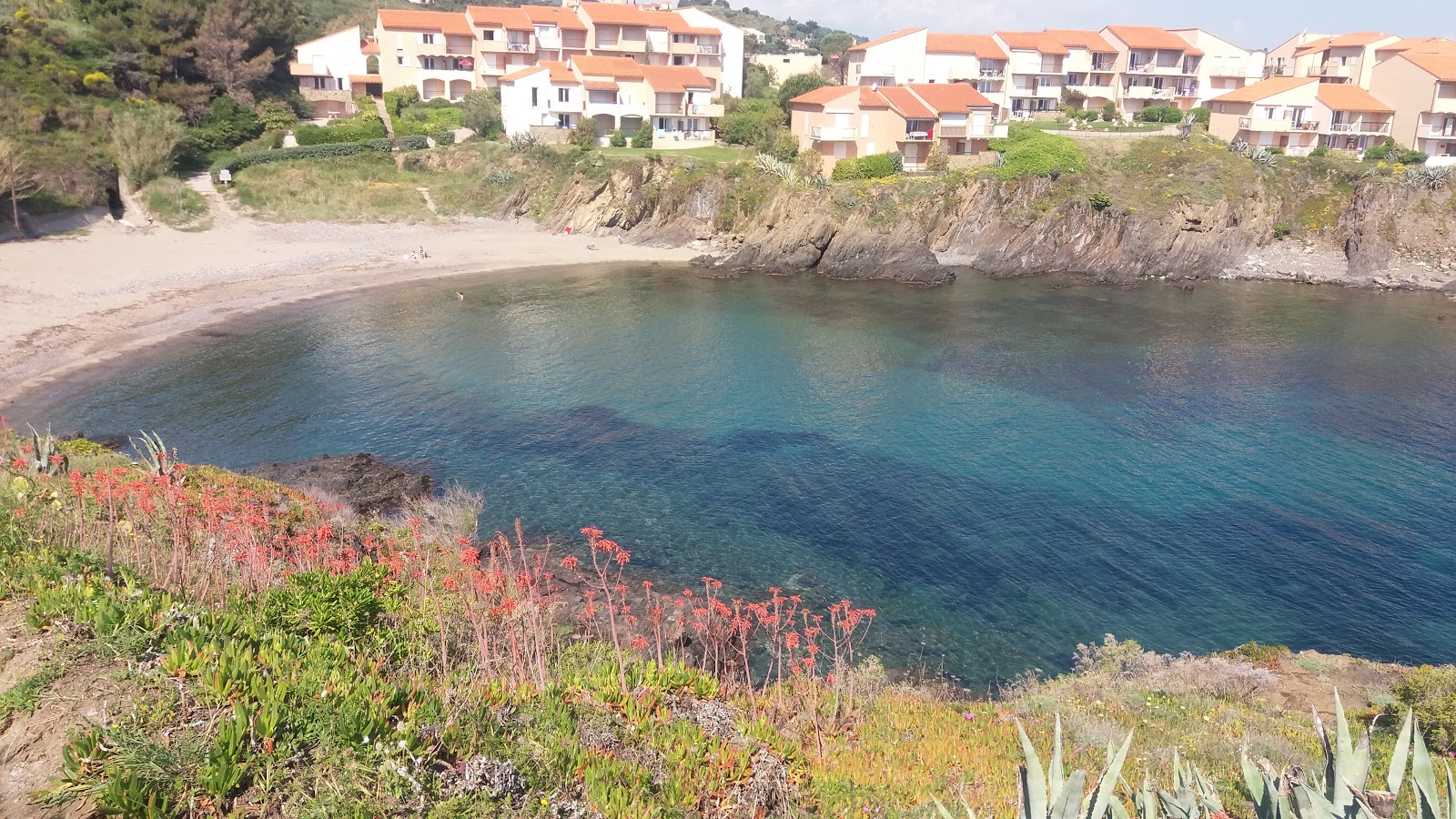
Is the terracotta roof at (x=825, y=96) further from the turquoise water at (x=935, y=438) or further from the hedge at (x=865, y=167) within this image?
the turquoise water at (x=935, y=438)

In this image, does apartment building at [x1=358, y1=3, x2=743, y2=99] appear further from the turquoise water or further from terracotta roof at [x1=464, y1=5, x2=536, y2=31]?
the turquoise water

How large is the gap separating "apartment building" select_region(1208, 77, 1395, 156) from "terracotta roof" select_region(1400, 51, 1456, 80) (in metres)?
3.98

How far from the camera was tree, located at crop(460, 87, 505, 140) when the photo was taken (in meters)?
81.9

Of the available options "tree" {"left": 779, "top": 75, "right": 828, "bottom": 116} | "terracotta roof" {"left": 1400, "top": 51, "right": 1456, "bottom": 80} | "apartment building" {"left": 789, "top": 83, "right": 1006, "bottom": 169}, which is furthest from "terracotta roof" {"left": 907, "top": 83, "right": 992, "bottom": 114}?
"terracotta roof" {"left": 1400, "top": 51, "right": 1456, "bottom": 80}

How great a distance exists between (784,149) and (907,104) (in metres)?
11.4

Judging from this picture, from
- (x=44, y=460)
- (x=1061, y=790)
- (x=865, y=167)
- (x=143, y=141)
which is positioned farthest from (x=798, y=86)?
(x=1061, y=790)

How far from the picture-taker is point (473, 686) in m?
11.5

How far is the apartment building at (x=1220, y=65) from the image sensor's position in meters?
96.2

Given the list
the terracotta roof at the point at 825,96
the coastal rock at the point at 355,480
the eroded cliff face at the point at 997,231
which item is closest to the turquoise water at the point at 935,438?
the coastal rock at the point at 355,480

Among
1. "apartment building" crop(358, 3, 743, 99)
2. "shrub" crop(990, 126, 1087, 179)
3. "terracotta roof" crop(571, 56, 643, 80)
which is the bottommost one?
"shrub" crop(990, 126, 1087, 179)

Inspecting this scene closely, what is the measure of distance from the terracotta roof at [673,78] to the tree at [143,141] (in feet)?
130

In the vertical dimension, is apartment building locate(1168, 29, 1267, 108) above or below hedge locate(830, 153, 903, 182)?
above

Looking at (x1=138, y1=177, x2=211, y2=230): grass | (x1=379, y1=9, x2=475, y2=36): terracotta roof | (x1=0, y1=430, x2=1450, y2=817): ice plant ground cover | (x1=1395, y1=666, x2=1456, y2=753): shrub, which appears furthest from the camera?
(x1=379, y1=9, x2=475, y2=36): terracotta roof

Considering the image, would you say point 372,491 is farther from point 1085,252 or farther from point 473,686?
point 1085,252
